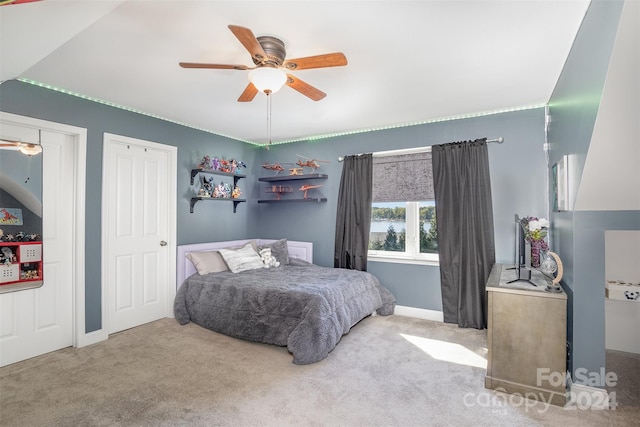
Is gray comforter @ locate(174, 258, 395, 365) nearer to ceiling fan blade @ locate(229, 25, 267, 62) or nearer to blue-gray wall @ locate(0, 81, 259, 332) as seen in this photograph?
blue-gray wall @ locate(0, 81, 259, 332)

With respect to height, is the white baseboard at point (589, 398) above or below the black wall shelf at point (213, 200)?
below

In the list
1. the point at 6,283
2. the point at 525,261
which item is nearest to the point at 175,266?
the point at 6,283

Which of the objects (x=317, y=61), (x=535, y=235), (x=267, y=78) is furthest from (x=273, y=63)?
(x=535, y=235)

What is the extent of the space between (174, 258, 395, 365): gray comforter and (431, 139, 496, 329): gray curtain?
80cm

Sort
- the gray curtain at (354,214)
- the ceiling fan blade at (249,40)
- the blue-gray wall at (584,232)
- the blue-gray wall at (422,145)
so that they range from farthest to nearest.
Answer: the gray curtain at (354,214)
the blue-gray wall at (422,145)
the blue-gray wall at (584,232)
the ceiling fan blade at (249,40)

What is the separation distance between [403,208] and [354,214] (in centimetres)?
65

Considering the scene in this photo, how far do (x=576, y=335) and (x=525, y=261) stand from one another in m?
0.60

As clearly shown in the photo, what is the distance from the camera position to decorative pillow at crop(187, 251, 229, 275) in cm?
398

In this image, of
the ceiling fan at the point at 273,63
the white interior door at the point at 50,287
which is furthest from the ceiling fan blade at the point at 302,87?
the white interior door at the point at 50,287

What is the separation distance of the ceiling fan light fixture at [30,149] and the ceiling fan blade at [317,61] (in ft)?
8.34

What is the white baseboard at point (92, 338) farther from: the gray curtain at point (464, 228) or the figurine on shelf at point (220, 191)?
the gray curtain at point (464, 228)

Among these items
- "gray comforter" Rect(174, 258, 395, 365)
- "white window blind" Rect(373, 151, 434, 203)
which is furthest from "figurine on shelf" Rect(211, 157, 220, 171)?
"white window blind" Rect(373, 151, 434, 203)

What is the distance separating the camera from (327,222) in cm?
476

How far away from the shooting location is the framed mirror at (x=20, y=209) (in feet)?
9.18
